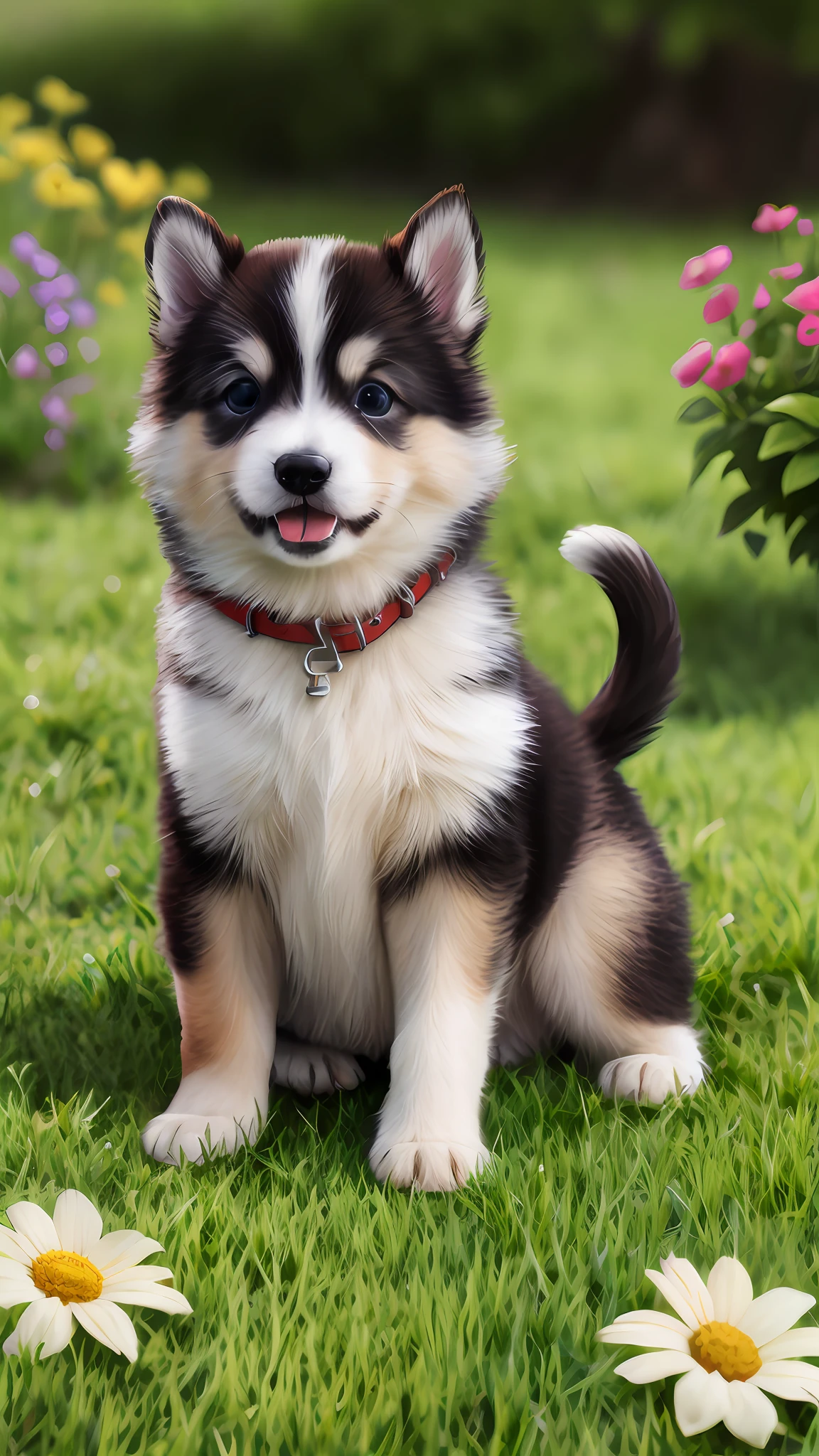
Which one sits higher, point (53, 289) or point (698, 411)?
point (53, 289)

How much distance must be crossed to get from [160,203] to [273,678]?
771mm

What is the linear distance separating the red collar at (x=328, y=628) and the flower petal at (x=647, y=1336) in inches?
40.5

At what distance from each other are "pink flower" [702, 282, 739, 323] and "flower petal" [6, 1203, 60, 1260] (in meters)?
2.32

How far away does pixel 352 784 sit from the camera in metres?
2.29

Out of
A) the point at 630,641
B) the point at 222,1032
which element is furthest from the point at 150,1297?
the point at 630,641

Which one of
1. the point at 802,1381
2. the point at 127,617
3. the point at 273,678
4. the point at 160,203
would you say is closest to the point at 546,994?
the point at 273,678

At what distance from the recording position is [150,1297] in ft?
6.16

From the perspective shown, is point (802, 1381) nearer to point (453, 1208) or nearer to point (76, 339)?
point (453, 1208)

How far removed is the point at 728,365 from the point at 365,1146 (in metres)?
1.93

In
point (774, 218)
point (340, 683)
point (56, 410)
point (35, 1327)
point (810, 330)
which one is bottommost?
point (35, 1327)

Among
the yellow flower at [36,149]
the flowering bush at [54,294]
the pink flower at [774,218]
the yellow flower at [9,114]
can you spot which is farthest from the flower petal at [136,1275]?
the yellow flower at [9,114]

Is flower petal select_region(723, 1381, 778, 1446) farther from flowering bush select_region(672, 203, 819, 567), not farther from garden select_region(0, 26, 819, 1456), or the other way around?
flowering bush select_region(672, 203, 819, 567)

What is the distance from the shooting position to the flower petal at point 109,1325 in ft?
5.98

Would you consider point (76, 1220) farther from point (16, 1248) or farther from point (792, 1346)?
point (792, 1346)
